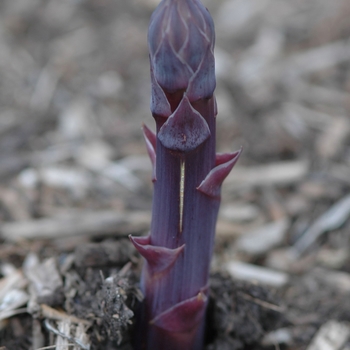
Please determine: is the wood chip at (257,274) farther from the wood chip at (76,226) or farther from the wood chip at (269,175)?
the wood chip at (269,175)

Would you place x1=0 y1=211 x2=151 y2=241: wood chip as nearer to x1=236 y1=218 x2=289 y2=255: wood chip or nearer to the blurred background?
the blurred background

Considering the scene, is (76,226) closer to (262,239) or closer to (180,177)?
(262,239)

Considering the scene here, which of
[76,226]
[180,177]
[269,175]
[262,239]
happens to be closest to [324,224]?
[262,239]

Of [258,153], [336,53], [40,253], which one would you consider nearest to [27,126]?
[40,253]

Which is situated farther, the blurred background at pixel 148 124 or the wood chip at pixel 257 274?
the blurred background at pixel 148 124

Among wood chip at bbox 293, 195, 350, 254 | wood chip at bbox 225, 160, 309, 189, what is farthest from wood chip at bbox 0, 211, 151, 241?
wood chip at bbox 293, 195, 350, 254

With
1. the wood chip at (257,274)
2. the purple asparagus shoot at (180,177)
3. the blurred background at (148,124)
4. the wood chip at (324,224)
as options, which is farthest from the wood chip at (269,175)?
the purple asparagus shoot at (180,177)

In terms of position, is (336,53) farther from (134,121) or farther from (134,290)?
(134,290)
